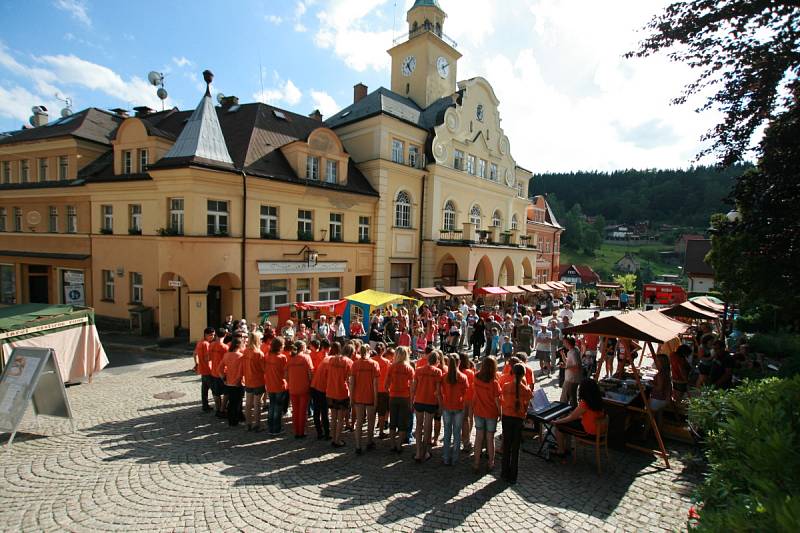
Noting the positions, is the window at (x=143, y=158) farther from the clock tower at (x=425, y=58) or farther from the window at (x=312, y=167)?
the clock tower at (x=425, y=58)

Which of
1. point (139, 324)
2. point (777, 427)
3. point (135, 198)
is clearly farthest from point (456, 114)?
point (777, 427)

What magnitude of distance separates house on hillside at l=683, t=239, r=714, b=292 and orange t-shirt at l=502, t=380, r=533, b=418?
39801 millimetres

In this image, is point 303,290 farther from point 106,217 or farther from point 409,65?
point 409,65

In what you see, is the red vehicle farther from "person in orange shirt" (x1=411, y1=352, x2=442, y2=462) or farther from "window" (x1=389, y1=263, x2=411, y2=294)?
"person in orange shirt" (x1=411, y1=352, x2=442, y2=462)

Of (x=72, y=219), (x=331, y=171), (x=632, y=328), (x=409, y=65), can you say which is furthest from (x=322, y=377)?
(x=409, y=65)

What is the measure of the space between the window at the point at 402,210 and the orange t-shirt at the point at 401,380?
1782 centimetres

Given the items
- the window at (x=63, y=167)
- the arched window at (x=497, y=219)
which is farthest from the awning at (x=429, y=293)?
the window at (x=63, y=167)

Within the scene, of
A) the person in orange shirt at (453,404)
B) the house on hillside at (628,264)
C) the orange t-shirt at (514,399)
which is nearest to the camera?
the orange t-shirt at (514,399)

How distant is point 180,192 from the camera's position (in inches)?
637

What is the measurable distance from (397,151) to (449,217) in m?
5.91

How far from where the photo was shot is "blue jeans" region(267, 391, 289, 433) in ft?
24.5

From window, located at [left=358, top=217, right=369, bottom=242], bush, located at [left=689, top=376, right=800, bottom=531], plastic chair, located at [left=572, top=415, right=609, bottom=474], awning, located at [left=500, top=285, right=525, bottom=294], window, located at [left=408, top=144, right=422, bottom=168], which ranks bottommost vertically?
plastic chair, located at [left=572, top=415, right=609, bottom=474]

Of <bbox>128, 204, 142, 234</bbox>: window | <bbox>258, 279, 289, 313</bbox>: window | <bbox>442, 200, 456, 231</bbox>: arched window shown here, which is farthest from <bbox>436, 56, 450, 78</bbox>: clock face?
<bbox>128, 204, 142, 234</bbox>: window

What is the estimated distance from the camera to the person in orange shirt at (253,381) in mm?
7586
